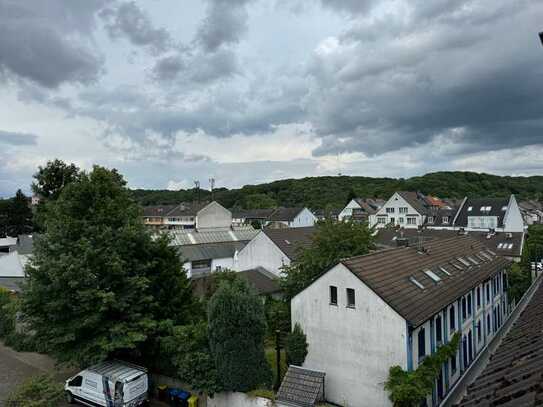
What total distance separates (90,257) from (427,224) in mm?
64132

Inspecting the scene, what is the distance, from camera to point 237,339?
1423 cm

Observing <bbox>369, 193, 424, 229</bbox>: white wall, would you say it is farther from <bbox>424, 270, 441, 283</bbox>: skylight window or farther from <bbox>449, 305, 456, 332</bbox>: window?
<bbox>449, 305, 456, 332</bbox>: window

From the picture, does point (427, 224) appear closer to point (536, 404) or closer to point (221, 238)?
point (221, 238)

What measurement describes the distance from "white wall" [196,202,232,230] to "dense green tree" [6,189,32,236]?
31.1 metres

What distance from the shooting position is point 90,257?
53.3 feet

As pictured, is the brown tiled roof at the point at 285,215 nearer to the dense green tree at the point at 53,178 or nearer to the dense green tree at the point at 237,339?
the dense green tree at the point at 53,178

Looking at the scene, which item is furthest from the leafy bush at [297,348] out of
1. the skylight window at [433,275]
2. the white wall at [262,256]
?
the white wall at [262,256]

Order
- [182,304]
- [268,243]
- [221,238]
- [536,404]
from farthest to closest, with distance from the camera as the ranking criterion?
[221,238] < [268,243] < [182,304] < [536,404]

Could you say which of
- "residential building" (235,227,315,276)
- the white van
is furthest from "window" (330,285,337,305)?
"residential building" (235,227,315,276)

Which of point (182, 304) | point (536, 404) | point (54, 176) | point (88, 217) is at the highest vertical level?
point (54, 176)

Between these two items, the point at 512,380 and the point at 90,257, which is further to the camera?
the point at 90,257

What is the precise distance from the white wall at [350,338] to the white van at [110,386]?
23.0 feet

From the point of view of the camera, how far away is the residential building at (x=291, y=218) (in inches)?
3356

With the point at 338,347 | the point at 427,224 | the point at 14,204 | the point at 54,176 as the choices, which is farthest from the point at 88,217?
the point at 14,204
